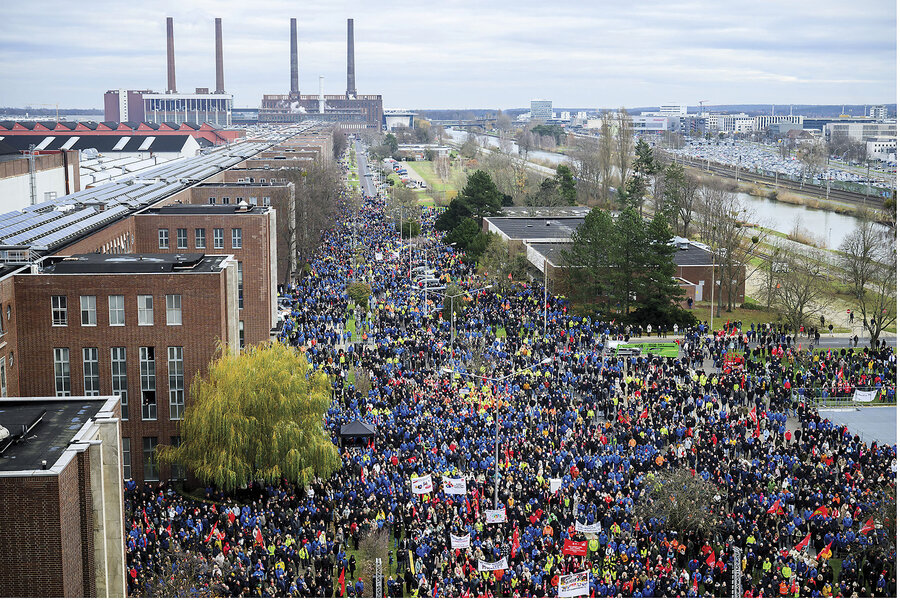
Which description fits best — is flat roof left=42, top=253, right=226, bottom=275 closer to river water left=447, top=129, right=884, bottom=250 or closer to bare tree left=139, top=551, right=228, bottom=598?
bare tree left=139, top=551, right=228, bottom=598

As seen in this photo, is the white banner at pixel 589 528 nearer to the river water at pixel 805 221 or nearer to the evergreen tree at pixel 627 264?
the evergreen tree at pixel 627 264

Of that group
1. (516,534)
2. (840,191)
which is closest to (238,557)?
(516,534)

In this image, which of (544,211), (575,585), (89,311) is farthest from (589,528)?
(544,211)

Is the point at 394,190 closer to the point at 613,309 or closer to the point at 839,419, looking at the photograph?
the point at 613,309

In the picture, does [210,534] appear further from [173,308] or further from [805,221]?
[805,221]

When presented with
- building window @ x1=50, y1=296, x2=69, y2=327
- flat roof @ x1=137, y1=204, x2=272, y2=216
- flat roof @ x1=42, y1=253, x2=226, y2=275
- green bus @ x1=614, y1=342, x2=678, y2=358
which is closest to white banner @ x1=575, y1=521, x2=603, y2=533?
flat roof @ x1=42, y1=253, x2=226, y2=275

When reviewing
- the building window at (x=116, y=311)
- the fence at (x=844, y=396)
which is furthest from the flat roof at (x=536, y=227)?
the building window at (x=116, y=311)
